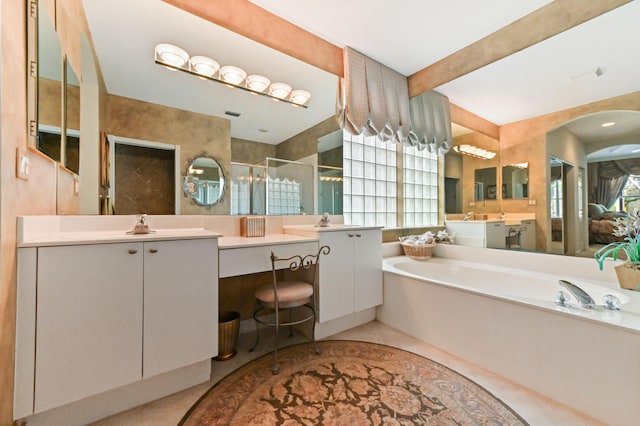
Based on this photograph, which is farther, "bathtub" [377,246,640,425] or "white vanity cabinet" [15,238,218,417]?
"bathtub" [377,246,640,425]


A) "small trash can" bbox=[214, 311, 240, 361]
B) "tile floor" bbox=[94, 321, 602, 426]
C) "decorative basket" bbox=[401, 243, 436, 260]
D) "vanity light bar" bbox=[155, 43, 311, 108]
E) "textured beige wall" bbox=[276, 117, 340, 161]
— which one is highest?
"vanity light bar" bbox=[155, 43, 311, 108]

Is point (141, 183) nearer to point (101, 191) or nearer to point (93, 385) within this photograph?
point (101, 191)

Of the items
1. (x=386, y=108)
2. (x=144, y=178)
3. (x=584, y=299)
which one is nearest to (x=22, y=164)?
(x=144, y=178)

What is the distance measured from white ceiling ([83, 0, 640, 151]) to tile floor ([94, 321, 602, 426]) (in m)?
1.71

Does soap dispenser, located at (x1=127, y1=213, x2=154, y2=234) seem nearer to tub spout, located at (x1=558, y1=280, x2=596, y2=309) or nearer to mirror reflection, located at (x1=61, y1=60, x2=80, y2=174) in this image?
mirror reflection, located at (x1=61, y1=60, x2=80, y2=174)

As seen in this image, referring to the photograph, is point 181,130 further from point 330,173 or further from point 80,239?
point 330,173

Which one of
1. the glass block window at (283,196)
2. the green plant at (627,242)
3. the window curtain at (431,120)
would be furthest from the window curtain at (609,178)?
the glass block window at (283,196)

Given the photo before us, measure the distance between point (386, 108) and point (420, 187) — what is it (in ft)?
4.26

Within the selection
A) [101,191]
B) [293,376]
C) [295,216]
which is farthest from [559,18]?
[101,191]

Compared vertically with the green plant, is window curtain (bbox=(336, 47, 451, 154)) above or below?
above

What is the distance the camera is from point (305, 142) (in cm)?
238

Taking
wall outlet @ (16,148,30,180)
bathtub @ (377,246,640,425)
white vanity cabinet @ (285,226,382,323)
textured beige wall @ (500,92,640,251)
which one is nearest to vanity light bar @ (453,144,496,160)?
textured beige wall @ (500,92,640,251)

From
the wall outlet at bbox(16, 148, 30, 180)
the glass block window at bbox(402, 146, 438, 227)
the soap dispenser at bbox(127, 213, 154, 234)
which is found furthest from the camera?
the glass block window at bbox(402, 146, 438, 227)

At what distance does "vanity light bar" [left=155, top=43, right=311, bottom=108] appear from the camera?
170cm
